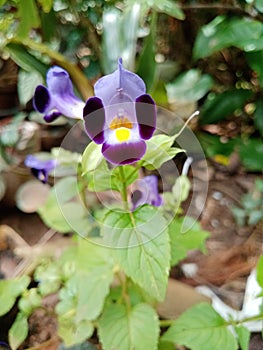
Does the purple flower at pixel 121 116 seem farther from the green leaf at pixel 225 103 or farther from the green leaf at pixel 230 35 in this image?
the green leaf at pixel 225 103

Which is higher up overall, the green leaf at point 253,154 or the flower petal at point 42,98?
the flower petal at point 42,98

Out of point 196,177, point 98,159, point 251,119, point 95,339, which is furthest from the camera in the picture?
point 251,119

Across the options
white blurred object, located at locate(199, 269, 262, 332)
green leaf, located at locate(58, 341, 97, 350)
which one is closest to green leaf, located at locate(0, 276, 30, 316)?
green leaf, located at locate(58, 341, 97, 350)

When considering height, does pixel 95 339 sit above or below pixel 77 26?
below

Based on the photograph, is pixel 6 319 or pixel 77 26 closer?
pixel 6 319

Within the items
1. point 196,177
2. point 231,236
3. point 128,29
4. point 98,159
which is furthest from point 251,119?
point 98,159

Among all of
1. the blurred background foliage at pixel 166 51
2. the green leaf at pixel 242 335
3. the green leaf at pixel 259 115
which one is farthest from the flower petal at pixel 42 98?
the green leaf at pixel 259 115

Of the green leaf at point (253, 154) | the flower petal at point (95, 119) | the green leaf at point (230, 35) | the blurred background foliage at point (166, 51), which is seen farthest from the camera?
the green leaf at point (253, 154)

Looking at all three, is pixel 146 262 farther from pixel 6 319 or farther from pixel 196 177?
pixel 196 177
